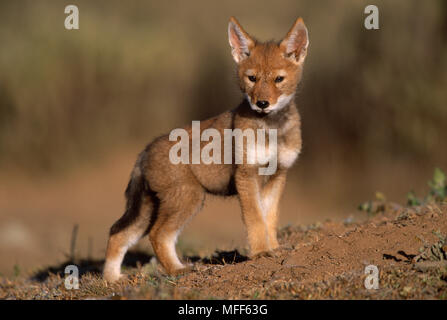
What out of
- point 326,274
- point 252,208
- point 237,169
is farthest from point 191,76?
point 326,274

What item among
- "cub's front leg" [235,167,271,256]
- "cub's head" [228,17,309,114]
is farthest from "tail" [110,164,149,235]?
"cub's head" [228,17,309,114]

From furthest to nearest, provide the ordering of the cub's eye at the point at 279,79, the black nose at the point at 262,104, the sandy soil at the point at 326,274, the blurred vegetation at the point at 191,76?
the blurred vegetation at the point at 191,76 → the cub's eye at the point at 279,79 → the black nose at the point at 262,104 → the sandy soil at the point at 326,274

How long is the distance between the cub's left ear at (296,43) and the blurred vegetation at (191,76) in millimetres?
5736

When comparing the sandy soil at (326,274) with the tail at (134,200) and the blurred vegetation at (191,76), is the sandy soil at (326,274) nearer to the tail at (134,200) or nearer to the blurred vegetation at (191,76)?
the tail at (134,200)

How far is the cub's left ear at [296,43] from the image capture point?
5.40 m

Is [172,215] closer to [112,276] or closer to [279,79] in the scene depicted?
[112,276]

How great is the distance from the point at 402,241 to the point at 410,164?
6.57 metres

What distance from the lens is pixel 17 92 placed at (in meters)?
12.2

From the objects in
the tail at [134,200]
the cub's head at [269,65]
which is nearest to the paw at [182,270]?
Result: the tail at [134,200]

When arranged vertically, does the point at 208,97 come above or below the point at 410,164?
above
